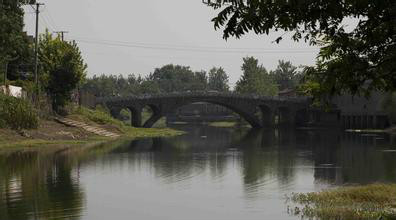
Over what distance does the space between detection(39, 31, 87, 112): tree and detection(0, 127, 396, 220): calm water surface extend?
22.4 m

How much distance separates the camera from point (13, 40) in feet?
223

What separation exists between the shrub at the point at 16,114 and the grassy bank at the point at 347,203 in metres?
42.4

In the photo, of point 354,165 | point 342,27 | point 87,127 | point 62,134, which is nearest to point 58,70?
point 87,127

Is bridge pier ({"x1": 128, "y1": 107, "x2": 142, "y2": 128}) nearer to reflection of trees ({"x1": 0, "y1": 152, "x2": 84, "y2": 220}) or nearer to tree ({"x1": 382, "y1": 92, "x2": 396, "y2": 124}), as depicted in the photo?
tree ({"x1": 382, "y1": 92, "x2": 396, "y2": 124})

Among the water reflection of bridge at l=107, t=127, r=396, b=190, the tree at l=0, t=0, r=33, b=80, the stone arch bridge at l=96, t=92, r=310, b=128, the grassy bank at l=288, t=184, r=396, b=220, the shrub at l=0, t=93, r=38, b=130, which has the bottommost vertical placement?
the grassy bank at l=288, t=184, r=396, b=220

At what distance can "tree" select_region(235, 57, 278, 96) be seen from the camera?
182m

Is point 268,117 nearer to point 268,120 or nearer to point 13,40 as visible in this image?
point 268,120

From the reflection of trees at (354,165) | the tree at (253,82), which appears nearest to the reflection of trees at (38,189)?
the reflection of trees at (354,165)

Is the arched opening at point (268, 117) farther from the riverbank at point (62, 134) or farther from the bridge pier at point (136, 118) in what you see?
the riverbank at point (62, 134)

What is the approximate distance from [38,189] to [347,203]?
16.2m

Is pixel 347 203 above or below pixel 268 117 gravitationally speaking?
below

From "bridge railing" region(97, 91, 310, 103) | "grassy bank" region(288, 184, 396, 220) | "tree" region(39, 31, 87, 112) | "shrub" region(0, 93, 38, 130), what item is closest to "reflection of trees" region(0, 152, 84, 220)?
"grassy bank" region(288, 184, 396, 220)

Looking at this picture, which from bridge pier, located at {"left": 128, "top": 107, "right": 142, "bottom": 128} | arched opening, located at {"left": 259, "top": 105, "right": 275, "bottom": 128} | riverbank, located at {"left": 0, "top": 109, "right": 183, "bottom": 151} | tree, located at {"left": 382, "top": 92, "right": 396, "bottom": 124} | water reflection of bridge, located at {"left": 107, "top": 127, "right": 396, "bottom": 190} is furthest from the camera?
arched opening, located at {"left": 259, "top": 105, "right": 275, "bottom": 128}

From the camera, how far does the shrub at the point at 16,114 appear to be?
2667 inches
